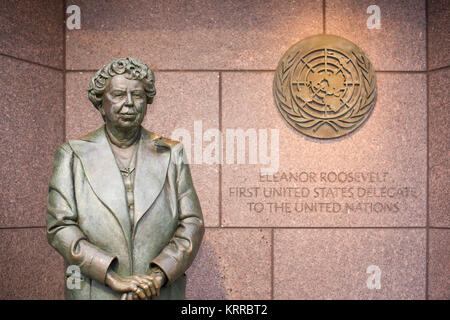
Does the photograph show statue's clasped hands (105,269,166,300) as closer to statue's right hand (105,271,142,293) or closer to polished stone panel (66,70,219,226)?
statue's right hand (105,271,142,293)

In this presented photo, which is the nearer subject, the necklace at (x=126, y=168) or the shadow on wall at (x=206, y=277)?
the necklace at (x=126, y=168)

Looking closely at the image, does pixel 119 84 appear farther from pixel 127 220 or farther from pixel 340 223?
pixel 340 223

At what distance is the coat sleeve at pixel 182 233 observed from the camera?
3129 millimetres

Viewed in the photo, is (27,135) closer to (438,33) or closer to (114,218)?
(114,218)

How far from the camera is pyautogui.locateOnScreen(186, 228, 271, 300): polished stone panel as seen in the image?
16.3 ft

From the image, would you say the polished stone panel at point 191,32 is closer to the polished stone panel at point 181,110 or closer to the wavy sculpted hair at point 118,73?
the polished stone panel at point 181,110

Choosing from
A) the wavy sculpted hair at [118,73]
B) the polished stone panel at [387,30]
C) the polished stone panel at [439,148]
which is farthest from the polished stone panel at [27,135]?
the polished stone panel at [439,148]

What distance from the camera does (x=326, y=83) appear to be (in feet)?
16.3

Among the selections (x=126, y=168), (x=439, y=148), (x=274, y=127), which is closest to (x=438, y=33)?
(x=439, y=148)

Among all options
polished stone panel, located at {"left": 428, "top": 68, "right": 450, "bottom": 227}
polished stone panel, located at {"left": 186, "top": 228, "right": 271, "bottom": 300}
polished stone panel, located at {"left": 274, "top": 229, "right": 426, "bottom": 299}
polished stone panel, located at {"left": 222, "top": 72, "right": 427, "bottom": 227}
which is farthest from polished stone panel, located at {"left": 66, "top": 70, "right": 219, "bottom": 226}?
polished stone panel, located at {"left": 428, "top": 68, "right": 450, "bottom": 227}

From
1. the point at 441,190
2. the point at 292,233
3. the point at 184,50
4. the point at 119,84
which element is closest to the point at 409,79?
the point at 441,190

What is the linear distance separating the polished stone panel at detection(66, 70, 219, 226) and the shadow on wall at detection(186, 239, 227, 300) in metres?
0.30

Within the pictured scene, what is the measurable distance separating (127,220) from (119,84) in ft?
2.88

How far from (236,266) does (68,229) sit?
2.24 meters
